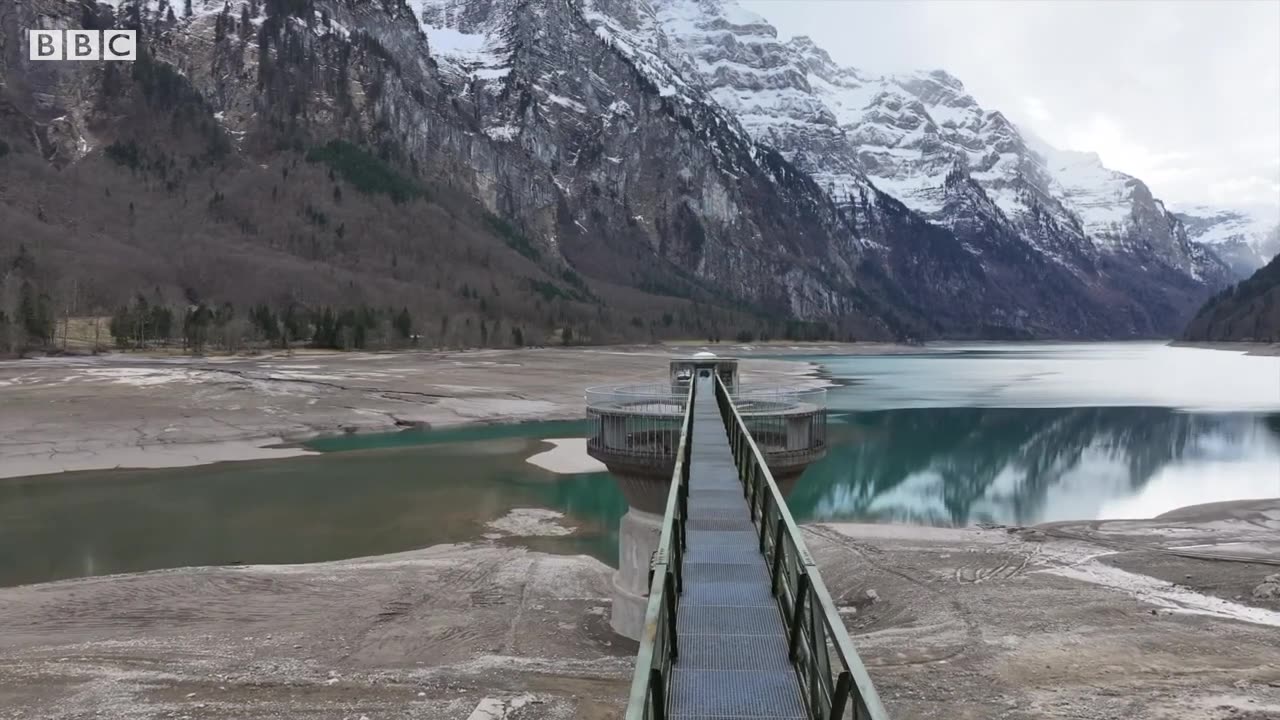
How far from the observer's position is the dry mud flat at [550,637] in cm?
1554

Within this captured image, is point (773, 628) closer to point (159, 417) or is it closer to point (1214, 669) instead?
point (1214, 669)

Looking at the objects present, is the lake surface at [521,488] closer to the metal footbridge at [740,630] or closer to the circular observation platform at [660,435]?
the circular observation platform at [660,435]

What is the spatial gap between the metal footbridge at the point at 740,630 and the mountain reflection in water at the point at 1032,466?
26.7 meters

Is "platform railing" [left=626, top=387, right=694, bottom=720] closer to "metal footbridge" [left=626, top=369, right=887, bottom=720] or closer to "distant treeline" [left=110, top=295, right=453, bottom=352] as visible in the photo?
"metal footbridge" [left=626, top=369, right=887, bottom=720]

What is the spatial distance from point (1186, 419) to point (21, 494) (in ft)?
278

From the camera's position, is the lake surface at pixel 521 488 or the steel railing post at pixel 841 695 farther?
the lake surface at pixel 521 488

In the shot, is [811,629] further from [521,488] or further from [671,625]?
[521,488]

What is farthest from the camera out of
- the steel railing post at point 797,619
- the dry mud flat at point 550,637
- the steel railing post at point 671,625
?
the dry mud flat at point 550,637

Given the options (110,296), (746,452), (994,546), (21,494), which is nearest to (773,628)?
(746,452)

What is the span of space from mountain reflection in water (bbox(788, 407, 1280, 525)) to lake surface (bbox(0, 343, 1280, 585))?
19cm

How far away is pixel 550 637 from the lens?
20438 mm

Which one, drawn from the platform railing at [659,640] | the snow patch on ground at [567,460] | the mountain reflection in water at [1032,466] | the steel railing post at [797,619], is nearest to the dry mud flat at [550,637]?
the platform railing at [659,640]

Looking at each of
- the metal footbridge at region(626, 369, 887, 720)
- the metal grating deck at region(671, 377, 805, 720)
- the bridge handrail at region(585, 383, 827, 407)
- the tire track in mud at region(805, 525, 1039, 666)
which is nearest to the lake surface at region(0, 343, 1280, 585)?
the bridge handrail at region(585, 383, 827, 407)

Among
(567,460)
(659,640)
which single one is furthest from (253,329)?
(659,640)
